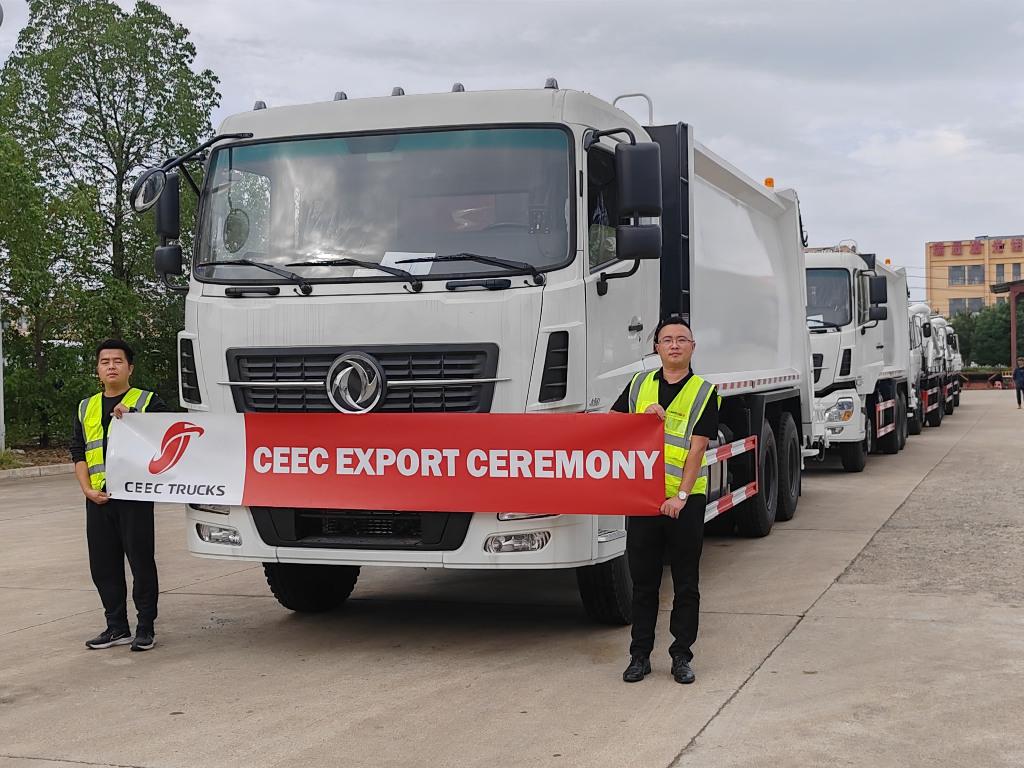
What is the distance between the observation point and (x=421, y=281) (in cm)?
662

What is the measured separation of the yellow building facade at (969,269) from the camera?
12112 centimetres

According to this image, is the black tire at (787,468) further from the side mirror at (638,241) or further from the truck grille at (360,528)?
the truck grille at (360,528)

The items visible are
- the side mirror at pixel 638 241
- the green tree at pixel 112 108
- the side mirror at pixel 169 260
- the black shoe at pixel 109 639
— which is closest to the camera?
the side mirror at pixel 638 241

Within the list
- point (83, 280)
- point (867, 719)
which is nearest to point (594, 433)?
point (867, 719)

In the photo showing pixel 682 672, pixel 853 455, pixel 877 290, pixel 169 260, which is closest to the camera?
pixel 682 672

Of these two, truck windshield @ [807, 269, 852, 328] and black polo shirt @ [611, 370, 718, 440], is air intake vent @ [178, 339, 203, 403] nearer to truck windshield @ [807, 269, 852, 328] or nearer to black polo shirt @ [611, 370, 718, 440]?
black polo shirt @ [611, 370, 718, 440]

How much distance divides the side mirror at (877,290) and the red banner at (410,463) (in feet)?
38.8

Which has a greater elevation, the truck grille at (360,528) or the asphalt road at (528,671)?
the truck grille at (360,528)

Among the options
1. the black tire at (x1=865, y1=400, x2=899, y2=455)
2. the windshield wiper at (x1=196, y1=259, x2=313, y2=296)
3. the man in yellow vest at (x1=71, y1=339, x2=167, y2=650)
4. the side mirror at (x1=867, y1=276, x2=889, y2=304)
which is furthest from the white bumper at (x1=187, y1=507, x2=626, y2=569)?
the black tire at (x1=865, y1=400, x2=899, y2=455)

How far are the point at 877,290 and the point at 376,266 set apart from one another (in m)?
12.0

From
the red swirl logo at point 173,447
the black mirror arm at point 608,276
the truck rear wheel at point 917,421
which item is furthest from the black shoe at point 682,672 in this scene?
the truck rear wheel at point 917,421

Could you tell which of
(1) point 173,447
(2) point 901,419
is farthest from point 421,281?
(2) point 901,419

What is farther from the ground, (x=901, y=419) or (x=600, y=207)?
(x=600, y=207)

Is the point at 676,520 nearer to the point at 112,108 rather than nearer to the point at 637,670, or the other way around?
the point at 637,670
